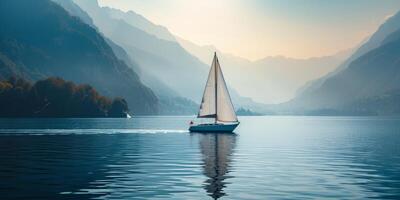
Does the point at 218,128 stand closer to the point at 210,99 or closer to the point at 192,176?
the point at 210,99

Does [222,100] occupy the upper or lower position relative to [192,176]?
upper

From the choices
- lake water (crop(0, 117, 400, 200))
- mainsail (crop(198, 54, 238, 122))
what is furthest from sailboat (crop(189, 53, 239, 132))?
lake water (crop(0, 117, 400, 200))

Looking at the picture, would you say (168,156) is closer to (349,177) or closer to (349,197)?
(349,177)

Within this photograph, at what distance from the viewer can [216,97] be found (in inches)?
5428

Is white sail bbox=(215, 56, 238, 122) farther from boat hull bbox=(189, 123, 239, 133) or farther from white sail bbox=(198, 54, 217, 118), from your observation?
boat hull bbox=(189, 123, 239, 133)

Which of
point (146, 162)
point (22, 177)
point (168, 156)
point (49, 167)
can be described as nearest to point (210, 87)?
point (168, 156)

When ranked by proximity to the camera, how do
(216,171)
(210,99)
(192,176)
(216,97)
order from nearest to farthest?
(192,176) < (216,171) < (216,97) < (210,99)

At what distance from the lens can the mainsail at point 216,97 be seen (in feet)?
449

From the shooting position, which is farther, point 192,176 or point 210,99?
point 210,99

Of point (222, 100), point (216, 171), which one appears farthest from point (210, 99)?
point (216, 171)

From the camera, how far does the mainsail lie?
137000mm

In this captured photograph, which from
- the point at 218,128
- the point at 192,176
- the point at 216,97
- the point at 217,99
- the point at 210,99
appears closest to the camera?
the point at 192,176

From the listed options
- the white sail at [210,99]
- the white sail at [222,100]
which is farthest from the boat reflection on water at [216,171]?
the white sail at [210,99]

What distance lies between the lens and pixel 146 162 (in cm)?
6369
